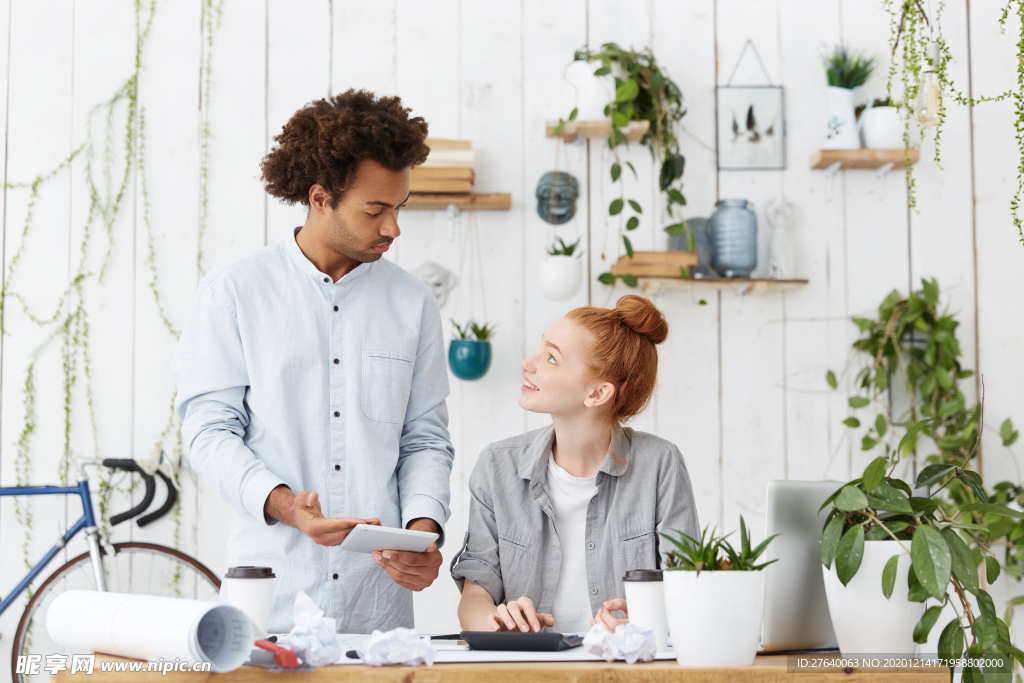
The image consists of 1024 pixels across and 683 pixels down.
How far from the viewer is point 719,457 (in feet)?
8.95

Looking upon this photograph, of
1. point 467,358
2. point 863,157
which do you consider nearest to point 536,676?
point 467,358

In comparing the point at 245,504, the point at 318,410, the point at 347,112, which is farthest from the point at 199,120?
the point at 245,504

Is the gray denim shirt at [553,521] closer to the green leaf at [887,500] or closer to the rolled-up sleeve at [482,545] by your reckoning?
the rolled-up sleeve at [482,545]

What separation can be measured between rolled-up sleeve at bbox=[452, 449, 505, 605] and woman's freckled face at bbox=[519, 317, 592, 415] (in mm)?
164

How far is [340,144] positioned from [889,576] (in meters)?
1.18

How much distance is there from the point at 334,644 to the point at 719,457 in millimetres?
1945

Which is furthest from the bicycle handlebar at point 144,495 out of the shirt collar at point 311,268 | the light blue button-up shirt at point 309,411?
A: the shirt collar at point 311,268

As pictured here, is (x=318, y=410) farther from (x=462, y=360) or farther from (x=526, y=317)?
(x=526, y=317)

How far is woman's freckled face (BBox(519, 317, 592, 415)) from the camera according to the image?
5.46ft

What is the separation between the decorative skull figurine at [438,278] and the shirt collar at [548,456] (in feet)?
3.49

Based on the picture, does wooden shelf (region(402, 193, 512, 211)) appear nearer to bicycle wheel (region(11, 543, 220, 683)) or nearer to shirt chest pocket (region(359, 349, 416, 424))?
shirt chest pocket (region(359, 349, 416, 424))

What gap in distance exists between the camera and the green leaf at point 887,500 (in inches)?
41.7

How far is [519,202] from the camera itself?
108 inches

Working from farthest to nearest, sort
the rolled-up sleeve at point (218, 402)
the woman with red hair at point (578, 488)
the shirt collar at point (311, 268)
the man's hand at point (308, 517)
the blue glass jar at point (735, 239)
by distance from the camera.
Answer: the blue glass jar at point (735, 239)
the shirt collar at point (311, 268)
the woman with red hair at point (578, 488)
the rolled-up sleeve at point (218, 402)
the man's hand at point (308, 517)
